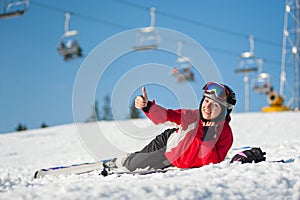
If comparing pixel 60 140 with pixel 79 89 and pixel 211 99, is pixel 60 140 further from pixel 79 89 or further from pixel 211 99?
pixel 211 99

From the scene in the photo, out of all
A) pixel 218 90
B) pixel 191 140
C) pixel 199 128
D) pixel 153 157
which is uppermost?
pixel 218 90

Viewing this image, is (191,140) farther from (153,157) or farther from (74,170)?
(74,170)

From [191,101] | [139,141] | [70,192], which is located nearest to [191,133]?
[191,101]

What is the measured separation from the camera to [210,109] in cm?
330

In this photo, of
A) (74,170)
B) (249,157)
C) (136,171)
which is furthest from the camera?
(74,170)

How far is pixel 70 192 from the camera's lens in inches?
69.4

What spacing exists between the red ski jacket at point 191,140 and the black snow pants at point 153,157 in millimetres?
103

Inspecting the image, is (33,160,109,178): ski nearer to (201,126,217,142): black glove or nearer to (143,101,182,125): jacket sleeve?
(143,101,182,125): jacket sleeve

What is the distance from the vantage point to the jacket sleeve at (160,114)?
3.23m

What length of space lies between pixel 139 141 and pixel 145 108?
6.89m

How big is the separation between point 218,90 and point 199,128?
14.2 inches

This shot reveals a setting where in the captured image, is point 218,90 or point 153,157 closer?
point 218,90

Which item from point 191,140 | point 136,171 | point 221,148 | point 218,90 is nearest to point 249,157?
point 221,148

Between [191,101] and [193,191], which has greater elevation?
[191,101]
